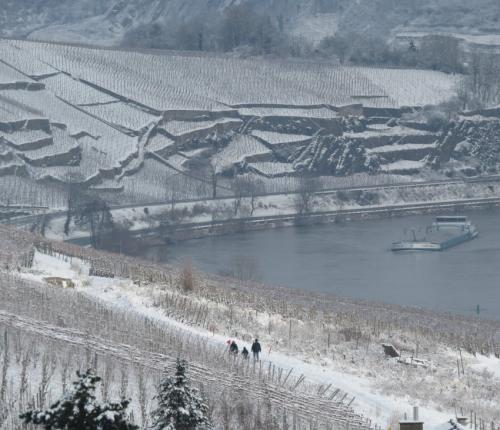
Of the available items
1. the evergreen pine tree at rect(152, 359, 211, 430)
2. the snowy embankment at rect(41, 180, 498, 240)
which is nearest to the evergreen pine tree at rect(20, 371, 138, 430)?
the evergreen pine tree at rect(152, 359, 211, 430)

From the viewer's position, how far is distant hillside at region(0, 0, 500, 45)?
153 meters

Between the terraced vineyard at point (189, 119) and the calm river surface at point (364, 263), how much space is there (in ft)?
34.0

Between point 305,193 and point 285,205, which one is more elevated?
point 305,193

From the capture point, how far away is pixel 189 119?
111 m

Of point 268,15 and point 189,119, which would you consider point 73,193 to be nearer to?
point 189,119

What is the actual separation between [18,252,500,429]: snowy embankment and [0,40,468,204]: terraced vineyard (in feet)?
182

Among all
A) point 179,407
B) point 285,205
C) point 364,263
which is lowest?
point 285,205

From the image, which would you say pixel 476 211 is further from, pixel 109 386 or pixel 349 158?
pixel 109 386

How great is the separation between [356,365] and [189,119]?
3261 inches

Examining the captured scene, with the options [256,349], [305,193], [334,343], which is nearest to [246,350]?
[256,349]

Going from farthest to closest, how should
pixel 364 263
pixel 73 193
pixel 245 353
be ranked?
pixel 73 193, pixel 364 263, pixel 245 353

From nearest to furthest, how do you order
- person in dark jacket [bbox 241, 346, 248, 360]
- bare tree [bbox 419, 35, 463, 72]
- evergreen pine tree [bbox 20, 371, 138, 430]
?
1. evergreen pine tree [bbox 20, 371, 138, 430]
2. person in dark jacket [bbox 241, 346, 248, 360]
3. bare tree [bbox 419, 35, 463, 72]

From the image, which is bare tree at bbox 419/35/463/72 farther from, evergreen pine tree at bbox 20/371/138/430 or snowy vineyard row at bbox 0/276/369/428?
evergreen pine tree at bbox 20/371/138/430

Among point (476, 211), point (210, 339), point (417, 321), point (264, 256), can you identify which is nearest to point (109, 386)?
point (210, 339)
